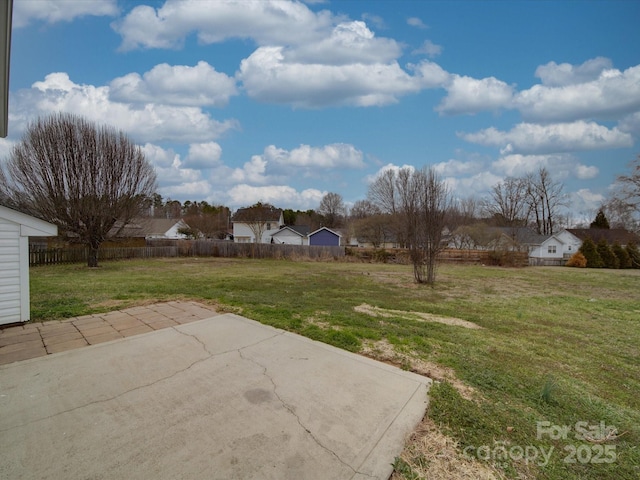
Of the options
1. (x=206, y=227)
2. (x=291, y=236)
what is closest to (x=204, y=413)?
(x=291, y=236)

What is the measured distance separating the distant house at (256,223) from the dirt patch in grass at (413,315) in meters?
29.5

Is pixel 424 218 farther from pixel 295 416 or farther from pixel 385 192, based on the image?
pixel 385 192

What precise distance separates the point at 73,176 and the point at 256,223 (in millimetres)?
21420

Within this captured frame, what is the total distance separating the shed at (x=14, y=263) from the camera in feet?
15.3

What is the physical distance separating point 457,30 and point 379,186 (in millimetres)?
25050

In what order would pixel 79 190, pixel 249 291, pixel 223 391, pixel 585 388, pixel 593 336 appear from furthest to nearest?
1. pixel 79 190
2. pixel 249 291
3. pixel 593 336
4. pixel 585 388
5. pixel 223 391

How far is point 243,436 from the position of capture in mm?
2135

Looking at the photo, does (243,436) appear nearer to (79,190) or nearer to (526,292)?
(526,292)

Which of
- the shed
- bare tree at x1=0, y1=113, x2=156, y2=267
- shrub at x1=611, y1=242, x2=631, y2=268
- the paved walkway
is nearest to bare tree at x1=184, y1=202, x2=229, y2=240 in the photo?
bare tree at x1=0, y1=113, x2=156, y2=267

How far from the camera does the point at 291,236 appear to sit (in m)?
39.8

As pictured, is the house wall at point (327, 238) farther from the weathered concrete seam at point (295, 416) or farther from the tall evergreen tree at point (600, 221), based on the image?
the tall evergreen tree at point (600, 221)

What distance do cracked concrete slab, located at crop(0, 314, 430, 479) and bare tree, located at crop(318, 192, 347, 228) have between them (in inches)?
1978

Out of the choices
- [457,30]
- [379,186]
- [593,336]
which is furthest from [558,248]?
[593,336]

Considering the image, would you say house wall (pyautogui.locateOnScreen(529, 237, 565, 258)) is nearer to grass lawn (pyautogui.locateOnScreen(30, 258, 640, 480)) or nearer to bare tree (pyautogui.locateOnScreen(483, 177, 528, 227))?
bare tree (pyautogui.locateOnScreen(483, 177, 528, 227))
